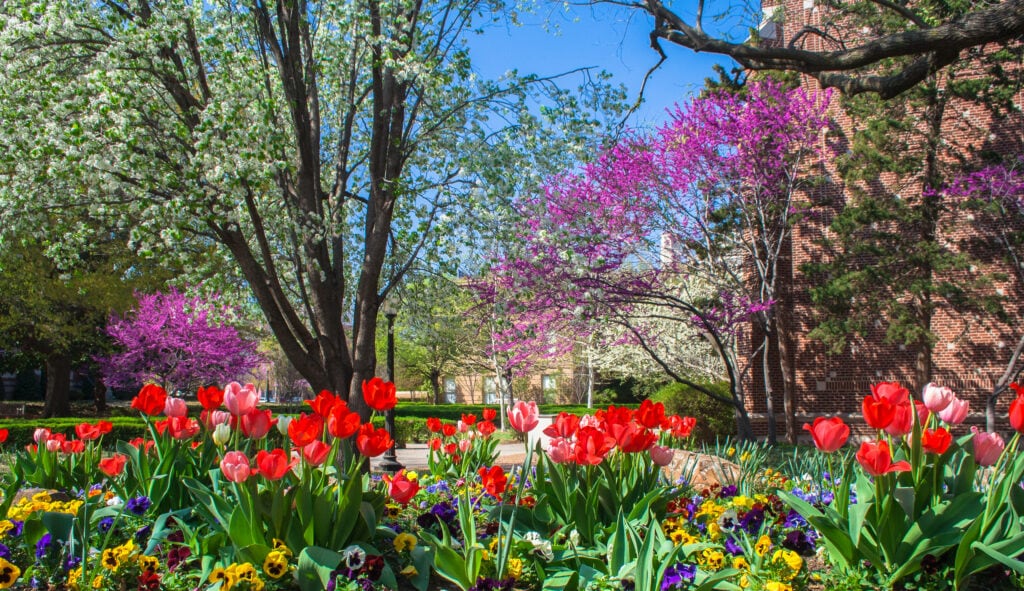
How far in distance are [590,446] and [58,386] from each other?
25046 millimetres

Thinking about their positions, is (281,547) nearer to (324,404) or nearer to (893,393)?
(324,404)

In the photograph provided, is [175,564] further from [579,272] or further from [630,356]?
[630,356]

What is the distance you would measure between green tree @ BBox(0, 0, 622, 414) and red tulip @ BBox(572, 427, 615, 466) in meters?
4.89

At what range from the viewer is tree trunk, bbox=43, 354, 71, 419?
2334 cm

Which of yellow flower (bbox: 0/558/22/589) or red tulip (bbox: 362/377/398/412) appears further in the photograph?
red tulip (bbox: 362/377/398/412)

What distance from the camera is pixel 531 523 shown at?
139 inches

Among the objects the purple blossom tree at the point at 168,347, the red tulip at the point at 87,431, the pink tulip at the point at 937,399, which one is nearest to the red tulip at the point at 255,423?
the red tulip at the point at 87,431

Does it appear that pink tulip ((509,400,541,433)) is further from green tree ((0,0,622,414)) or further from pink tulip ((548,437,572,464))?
green tree ((0,0,622,414))

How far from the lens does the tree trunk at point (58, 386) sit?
2334 centimetres

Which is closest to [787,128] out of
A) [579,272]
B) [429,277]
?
[579,272]

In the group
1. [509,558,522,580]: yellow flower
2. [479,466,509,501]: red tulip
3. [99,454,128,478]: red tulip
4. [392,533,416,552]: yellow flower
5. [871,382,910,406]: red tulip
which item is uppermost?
[871,382,910,406]: red tulip

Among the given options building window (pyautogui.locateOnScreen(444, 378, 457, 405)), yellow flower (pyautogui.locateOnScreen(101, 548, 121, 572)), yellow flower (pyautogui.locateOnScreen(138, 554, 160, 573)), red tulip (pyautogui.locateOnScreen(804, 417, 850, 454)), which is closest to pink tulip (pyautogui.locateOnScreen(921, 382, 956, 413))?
red tulip (pyautogui.locateOnScreen(804, 417, 850, 454))

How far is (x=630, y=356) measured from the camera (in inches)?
918

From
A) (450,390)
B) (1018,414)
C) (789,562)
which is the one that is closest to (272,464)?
(789,562)
